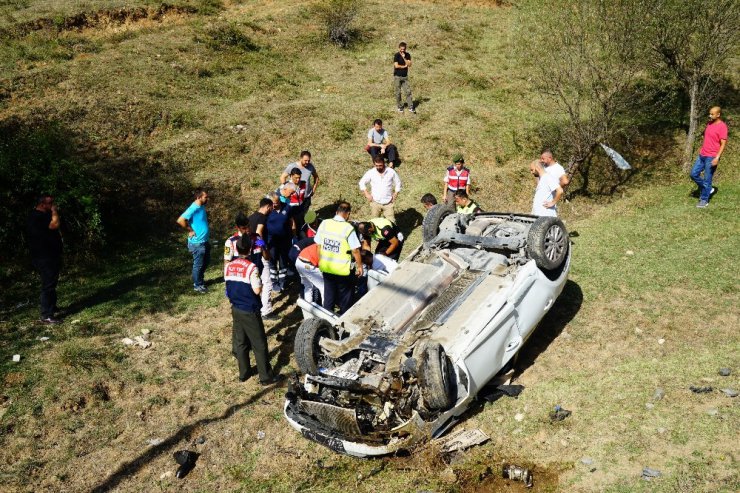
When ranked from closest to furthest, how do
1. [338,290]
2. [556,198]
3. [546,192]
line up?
1. [338,290]
2. [556,198]
3. [546,192]

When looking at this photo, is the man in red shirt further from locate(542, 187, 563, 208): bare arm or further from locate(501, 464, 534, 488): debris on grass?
locate(501, 464, 534, 488): debris on grass

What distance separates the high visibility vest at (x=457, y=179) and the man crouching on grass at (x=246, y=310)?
5.17 meters

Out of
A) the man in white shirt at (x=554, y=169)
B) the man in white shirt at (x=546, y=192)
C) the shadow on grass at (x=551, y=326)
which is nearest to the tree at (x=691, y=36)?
the man in white shirt at (x=554, y=169)

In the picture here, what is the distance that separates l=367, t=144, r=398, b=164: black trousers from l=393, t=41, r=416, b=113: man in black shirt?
3.05 meters

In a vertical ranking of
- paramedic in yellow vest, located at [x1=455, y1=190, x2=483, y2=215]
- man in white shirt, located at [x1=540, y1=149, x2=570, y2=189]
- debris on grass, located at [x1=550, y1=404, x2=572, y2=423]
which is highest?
man in white shirt, located at [x1=540, y1=149, x2=570, y2=189]

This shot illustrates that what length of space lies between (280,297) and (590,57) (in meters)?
8.43

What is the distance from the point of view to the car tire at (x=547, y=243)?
6477mm

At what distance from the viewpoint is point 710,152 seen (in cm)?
1077

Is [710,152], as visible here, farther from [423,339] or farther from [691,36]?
[423,339]

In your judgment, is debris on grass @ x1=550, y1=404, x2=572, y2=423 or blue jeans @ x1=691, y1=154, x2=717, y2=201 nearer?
debris on grass @ x1=550, y1=404, x2=572, y2=423

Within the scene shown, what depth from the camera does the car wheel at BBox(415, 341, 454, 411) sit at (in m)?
4.96

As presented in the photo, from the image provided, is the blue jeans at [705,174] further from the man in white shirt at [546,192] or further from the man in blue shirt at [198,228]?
the man in blue shirt at [198,228]

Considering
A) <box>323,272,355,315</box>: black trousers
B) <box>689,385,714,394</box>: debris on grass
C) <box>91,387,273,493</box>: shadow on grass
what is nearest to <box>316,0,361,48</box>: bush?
<box>323,272,355,315</box>: black trousers

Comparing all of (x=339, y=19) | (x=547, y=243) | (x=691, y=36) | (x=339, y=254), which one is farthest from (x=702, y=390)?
(x=339, y=19)
